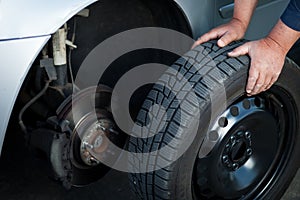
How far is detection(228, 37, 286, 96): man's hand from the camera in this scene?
194 centimetres

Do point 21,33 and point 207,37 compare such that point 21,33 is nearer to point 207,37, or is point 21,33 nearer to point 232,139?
point 207,37

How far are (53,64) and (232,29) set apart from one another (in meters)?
0.71

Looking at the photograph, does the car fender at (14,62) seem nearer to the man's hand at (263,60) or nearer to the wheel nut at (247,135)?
the man's hand at (263,60)

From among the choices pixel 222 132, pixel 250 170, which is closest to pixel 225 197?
pixel 250 170

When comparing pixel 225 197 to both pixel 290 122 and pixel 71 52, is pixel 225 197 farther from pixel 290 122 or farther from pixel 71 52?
pixel 71 52

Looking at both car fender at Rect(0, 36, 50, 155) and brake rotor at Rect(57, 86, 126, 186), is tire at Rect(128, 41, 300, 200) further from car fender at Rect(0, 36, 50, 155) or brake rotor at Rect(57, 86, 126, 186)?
car fender at Rect(0, 36, 50, 155)

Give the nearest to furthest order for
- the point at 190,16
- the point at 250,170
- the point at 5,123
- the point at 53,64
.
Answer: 1. the point at 5,123
2. the point at 53,64
3. the point at 190,16
4. the point at 250,170

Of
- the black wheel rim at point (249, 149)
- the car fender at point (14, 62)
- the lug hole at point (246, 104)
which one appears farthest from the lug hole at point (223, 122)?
the car fender at point (14, 62)

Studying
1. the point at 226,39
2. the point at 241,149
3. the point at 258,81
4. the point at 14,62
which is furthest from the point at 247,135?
the point at 14,62

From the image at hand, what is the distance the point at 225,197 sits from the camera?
2268 mm

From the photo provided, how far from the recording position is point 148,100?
198 cm

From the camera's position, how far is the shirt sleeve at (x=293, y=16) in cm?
187

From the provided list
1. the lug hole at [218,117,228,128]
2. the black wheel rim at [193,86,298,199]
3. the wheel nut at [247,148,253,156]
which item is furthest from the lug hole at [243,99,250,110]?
the wheel nut at [247,148,253,156]

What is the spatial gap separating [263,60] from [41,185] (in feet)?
4.29
